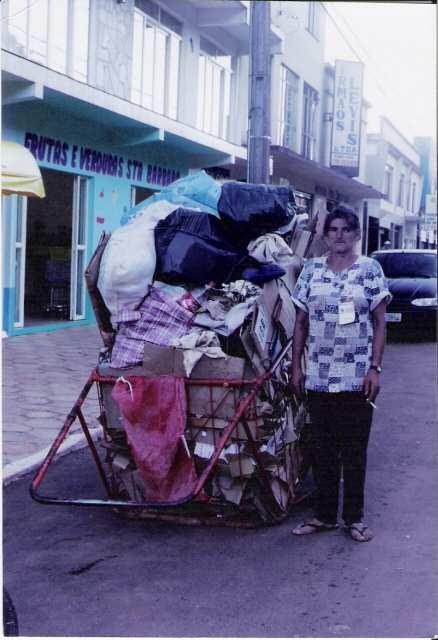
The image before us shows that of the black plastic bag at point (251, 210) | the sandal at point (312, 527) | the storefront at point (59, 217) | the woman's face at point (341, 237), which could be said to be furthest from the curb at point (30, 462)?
the storefront at point (59, 217)

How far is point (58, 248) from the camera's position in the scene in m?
13.3

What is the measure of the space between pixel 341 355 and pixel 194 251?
0.95 metres

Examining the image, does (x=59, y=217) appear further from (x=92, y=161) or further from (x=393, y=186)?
(x=393, y=186)

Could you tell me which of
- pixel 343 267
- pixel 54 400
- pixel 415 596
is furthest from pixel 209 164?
pixel 415 596

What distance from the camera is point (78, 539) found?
4031mm

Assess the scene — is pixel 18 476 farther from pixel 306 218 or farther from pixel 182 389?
pixel 306 218

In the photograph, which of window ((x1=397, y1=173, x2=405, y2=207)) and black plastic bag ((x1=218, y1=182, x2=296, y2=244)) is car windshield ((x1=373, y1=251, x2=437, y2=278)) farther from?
window ((x1=397, y1=173, x2=405, y2=207))

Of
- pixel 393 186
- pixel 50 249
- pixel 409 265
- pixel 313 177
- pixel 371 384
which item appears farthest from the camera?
pixel 393 186

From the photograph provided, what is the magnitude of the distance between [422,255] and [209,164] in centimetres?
515

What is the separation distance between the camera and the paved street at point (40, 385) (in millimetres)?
5894

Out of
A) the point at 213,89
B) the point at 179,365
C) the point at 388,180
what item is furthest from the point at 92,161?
the point at 388,180

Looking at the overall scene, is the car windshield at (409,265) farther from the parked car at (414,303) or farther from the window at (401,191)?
the window at (401,191)

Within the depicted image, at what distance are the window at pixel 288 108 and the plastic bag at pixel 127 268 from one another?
17.4m

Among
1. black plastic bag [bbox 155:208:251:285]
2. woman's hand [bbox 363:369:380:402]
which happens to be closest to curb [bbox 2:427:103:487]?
black plastic bag [bbox 155:208:251:285]
